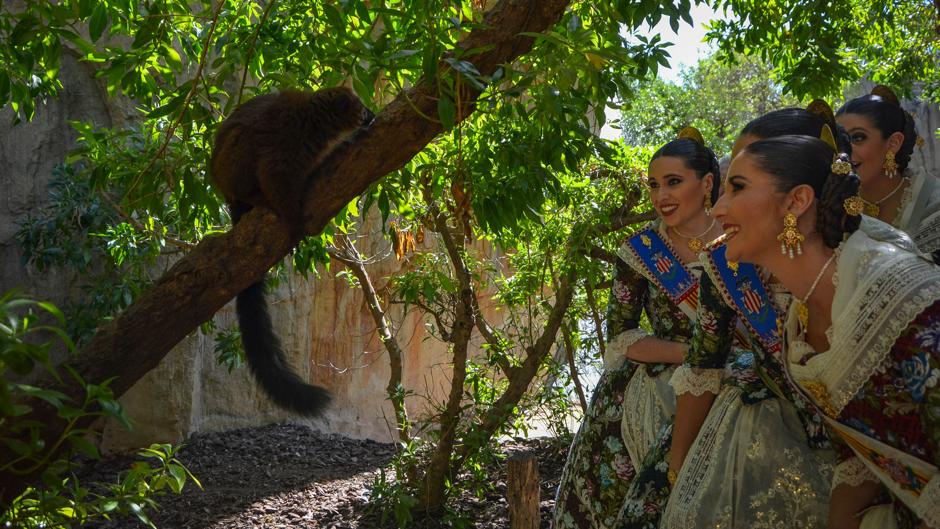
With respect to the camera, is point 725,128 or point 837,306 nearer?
point 837,306

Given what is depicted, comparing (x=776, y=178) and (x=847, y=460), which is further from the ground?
(x=776, y=178)

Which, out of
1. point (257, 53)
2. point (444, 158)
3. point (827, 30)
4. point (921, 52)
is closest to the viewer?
point (257, 53)

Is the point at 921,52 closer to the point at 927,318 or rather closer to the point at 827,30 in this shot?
the point at 827,30

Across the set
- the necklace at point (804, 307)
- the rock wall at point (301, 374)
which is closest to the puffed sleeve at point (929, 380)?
the necklace at point (804, 307)

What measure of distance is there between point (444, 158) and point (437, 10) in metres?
1.10

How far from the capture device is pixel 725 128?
47.0 feet

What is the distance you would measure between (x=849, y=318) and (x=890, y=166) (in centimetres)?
115

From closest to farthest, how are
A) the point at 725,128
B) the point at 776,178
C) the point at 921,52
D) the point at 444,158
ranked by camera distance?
the point at 776,178 < the point at 444,158 < the point at 921,52 < the point at 725,128

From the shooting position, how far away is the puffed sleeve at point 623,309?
9.18 ft

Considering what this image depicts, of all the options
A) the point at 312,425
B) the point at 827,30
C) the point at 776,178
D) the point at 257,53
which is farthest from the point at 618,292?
the point at 312,425

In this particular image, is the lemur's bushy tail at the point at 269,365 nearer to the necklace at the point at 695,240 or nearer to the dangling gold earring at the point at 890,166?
the necklace at the point at 695,240

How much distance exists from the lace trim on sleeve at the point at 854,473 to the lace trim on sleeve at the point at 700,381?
40 centimetres

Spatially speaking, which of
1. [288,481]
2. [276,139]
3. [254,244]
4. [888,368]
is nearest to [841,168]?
[888,368]

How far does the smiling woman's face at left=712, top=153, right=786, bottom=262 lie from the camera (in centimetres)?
180
